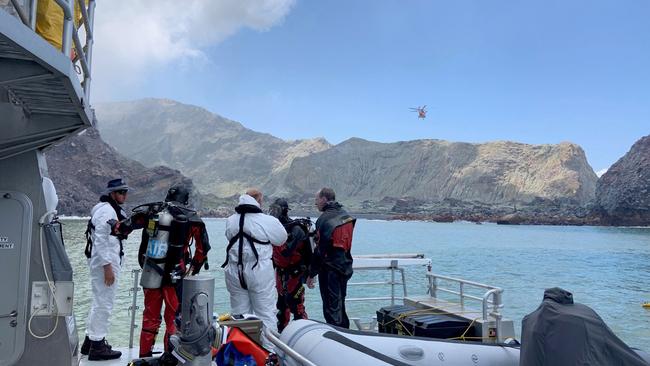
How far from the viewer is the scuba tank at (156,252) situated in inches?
160

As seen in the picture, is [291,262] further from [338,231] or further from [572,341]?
[572,341]

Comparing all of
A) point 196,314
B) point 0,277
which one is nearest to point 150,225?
point 0,277

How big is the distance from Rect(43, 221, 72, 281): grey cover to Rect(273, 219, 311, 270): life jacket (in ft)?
7.65

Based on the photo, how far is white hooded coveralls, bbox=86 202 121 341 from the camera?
4.52 m

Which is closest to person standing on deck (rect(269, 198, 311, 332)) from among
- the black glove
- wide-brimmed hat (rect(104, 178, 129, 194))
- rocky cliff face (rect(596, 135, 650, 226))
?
the black glove

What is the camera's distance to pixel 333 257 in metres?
5.16

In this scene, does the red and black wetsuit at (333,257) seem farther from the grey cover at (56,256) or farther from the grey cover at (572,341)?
the grey cover at (572,341)

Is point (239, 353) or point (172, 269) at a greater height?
point (172, 269)

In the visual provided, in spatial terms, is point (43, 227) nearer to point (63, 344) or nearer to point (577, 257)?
point (63, 344)

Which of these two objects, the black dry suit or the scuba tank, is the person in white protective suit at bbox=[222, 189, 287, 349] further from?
the scuba tank

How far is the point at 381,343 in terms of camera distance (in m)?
3.52

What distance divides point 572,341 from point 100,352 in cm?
404

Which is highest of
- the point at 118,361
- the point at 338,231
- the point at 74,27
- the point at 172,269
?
the point at 74,27

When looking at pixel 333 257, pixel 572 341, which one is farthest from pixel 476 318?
pixel 572 341
